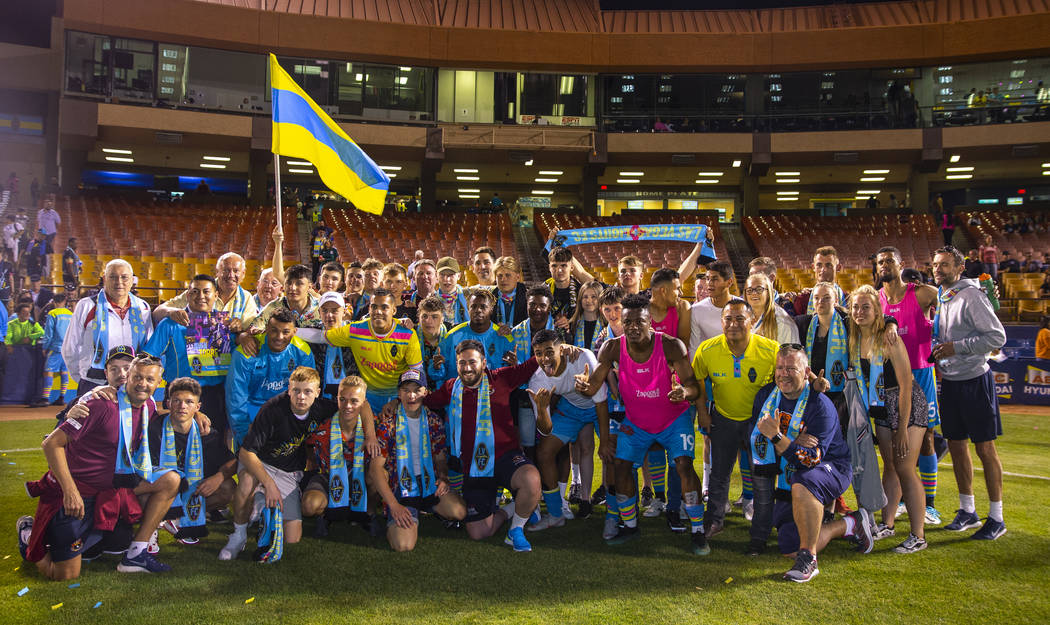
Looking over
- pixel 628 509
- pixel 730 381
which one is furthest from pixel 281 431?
pixel 730 381

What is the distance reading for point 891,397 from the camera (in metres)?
5.37

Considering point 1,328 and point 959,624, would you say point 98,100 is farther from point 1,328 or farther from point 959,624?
point 959,624

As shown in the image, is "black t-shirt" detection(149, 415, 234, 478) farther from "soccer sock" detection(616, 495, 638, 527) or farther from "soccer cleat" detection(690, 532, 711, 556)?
"soccer cleat" detection(690, 532, 711, 556)

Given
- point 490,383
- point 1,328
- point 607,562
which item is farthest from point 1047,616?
point 1,328

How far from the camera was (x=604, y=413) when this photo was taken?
577 cm

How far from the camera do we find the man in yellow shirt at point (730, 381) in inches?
211

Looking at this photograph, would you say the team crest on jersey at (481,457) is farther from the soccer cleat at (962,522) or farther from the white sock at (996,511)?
the white sock at (996,511)

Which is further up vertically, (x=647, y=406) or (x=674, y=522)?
(x=647, y=406)

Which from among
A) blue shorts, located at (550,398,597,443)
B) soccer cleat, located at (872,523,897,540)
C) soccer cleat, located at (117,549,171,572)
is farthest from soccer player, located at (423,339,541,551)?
soccer cleat, located at (872,523,897,540)

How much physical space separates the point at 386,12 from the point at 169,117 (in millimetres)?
8801

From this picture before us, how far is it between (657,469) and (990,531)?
252 cm

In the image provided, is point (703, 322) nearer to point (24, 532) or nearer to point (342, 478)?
point (342, 478)

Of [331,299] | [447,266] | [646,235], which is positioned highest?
[646,235]

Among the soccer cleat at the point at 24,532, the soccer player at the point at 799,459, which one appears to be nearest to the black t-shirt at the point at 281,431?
the soccer cleat at the point at 24,532
